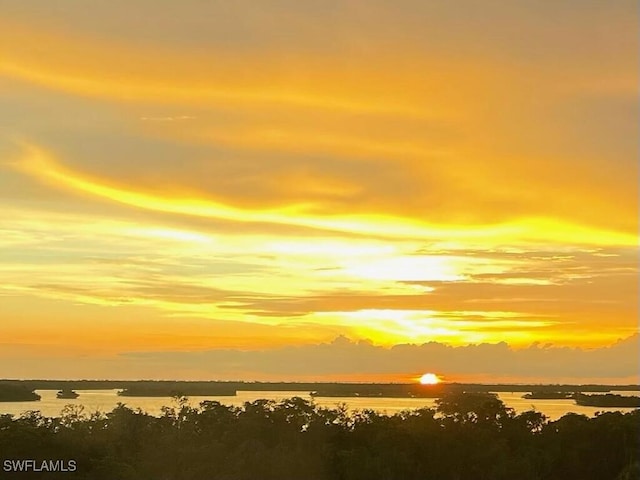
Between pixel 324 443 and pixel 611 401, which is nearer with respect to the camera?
pixel 324 443

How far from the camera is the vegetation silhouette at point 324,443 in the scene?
67.2ft

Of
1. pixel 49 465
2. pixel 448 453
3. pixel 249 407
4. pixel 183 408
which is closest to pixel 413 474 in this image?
pixel 448 453

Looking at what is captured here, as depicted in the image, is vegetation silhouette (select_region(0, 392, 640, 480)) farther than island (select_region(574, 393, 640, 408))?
No

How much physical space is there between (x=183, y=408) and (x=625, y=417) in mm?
11408

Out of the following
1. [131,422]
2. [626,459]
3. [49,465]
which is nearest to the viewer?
[49,465]

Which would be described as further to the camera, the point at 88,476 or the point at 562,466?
the point at 562,466

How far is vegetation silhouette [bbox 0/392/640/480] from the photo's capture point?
2047 centimetres

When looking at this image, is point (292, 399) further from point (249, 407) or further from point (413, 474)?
point (413, 474)

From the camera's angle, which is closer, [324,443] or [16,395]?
[324,443]

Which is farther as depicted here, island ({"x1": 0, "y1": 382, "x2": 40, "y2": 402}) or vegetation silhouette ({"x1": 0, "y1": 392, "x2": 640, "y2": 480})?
island ({"x1": 0, "y1": 382, "x2": 40, "y2": 402})

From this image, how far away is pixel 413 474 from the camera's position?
21578 mm

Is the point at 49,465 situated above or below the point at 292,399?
below

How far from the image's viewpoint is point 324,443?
860 inches

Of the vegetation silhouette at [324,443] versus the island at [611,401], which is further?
the island at [611,401]
